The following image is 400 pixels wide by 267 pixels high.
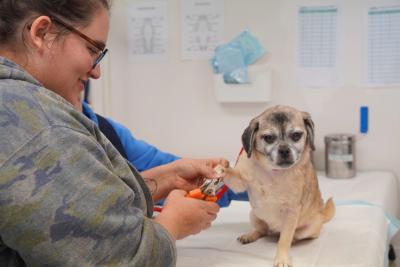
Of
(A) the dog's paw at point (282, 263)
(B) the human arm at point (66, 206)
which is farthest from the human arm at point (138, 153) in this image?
(B) the human arm at point (66, 206)

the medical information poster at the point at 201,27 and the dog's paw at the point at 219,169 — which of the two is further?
the medical information poster at the point at 201,27

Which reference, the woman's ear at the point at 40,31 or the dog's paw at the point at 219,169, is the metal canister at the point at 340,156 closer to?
the dog's paw at the point at 219,169

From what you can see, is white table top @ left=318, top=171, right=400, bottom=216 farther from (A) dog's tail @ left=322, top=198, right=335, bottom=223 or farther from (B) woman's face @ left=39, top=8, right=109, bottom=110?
(B) woman's face @ left=39, top=8, right=109, bottom=110

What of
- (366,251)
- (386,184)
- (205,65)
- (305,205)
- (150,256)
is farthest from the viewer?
(205,65)

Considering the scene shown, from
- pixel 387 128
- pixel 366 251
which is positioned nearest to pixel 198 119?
pixel 387 128

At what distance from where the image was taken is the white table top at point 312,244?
1.04 metres

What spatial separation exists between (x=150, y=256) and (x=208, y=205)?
307 mm

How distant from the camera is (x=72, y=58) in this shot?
2.30 feet

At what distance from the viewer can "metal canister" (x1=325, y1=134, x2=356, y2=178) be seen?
1900mm

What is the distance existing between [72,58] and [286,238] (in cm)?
65

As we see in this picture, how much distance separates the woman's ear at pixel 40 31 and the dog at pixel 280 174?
23.7 inches

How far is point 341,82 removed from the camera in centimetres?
201

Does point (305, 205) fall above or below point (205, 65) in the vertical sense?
below

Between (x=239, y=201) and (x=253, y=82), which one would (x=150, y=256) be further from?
(x=253, y=82)
